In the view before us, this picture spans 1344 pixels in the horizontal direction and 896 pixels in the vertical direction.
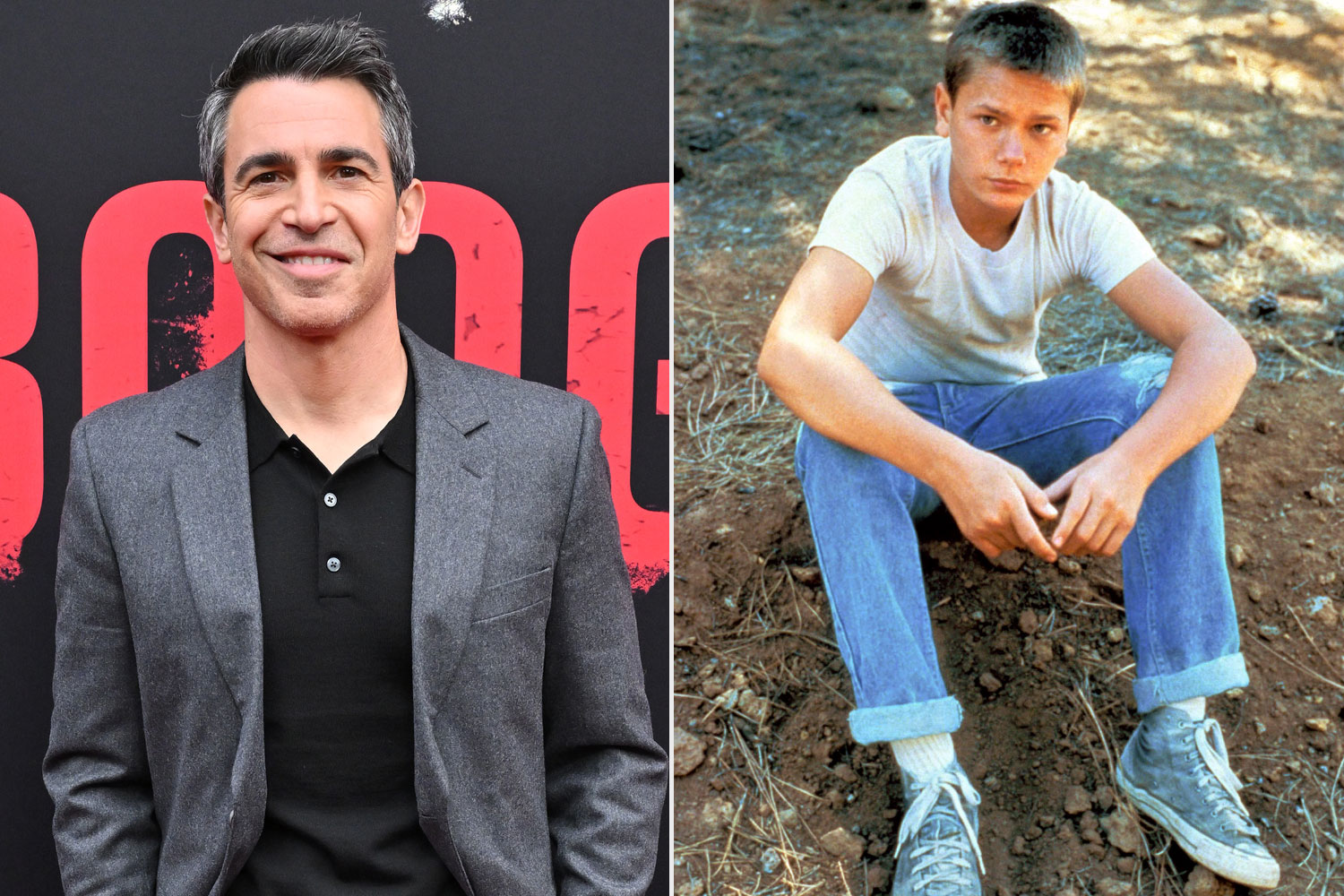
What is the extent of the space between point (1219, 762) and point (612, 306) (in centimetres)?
122

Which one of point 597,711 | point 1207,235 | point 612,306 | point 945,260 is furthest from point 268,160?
point 1207,235

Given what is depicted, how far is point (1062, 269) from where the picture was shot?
2.04m

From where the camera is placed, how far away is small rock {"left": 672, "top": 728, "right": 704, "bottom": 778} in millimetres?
2037

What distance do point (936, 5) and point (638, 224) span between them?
63.9 inches

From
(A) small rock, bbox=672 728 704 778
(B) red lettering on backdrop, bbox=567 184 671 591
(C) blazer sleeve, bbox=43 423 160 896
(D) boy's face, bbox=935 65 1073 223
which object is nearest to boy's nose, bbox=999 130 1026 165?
(D) boy's face, bbox=935 65 1073 223

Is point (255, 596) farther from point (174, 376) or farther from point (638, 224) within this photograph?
point (638, 224)

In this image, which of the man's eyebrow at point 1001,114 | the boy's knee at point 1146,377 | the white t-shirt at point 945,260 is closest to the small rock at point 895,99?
the white t-shirt at point 945,260

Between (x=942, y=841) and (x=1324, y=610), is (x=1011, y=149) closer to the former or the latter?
(x=1324, y=610)

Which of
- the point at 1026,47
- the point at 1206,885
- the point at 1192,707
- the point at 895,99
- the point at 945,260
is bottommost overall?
the point at 1206,885

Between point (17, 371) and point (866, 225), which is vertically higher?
point (866, 225)

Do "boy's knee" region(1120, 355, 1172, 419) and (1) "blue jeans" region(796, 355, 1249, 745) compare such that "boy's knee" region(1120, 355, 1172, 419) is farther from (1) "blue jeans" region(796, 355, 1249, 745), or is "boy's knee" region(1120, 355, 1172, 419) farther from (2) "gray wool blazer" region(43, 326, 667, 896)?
(2) "gray wool blazer" region(43, 326, 667, 896)

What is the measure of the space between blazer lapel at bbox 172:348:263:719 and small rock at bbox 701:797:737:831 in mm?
923

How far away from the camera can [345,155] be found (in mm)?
1421

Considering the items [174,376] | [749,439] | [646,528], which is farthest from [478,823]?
[749,439]
